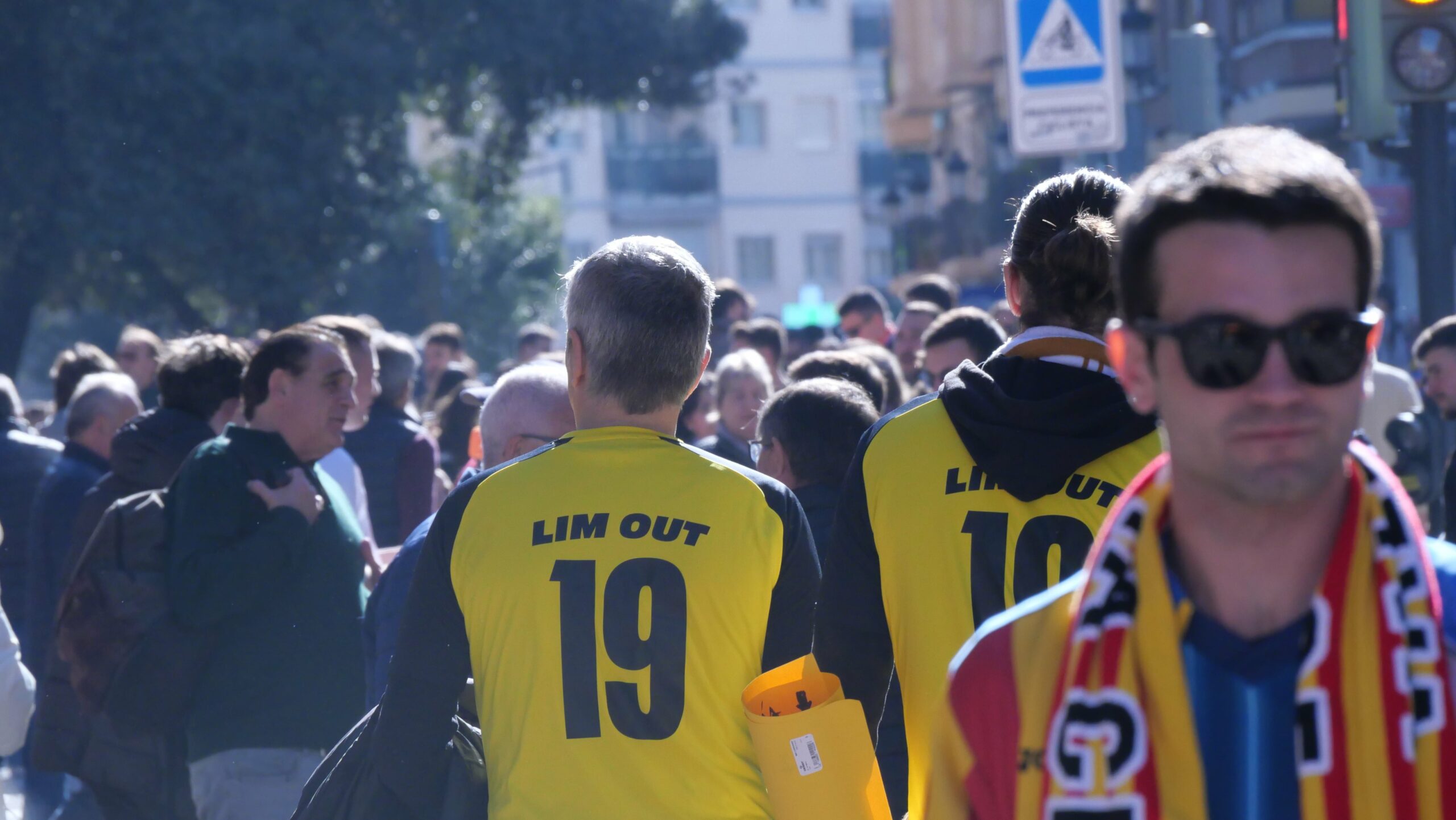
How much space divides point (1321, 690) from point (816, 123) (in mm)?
57417

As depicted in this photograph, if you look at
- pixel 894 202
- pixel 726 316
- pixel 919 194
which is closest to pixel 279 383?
pixel 726 316

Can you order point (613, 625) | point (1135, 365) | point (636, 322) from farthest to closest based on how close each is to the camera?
point (636, 322)
point (613, 625)
point (1135, 365)

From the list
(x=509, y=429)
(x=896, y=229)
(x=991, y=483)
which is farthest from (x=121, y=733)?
(x=896, y=229)

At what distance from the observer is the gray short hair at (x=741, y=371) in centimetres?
746

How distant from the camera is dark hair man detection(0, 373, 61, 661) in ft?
26.3

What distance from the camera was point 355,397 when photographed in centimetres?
637

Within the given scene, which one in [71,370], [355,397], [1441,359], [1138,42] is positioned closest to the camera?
[355,397]

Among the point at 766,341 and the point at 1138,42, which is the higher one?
the point at 1138,42

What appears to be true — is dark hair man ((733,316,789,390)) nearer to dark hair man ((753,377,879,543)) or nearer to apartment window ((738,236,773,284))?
dark hair man ((753,377,879,543))

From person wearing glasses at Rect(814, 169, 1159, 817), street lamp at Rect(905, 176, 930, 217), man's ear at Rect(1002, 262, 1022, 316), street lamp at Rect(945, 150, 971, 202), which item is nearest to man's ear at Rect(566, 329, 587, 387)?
person wearing glasses at Rect(814, 169, 1159, 817)

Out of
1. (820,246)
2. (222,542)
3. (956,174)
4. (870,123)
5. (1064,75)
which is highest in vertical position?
(870,123)

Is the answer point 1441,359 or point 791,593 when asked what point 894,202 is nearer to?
point 1441,359

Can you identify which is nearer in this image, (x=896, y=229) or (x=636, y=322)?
(x=636, y=322)

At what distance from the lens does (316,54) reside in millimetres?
19047
